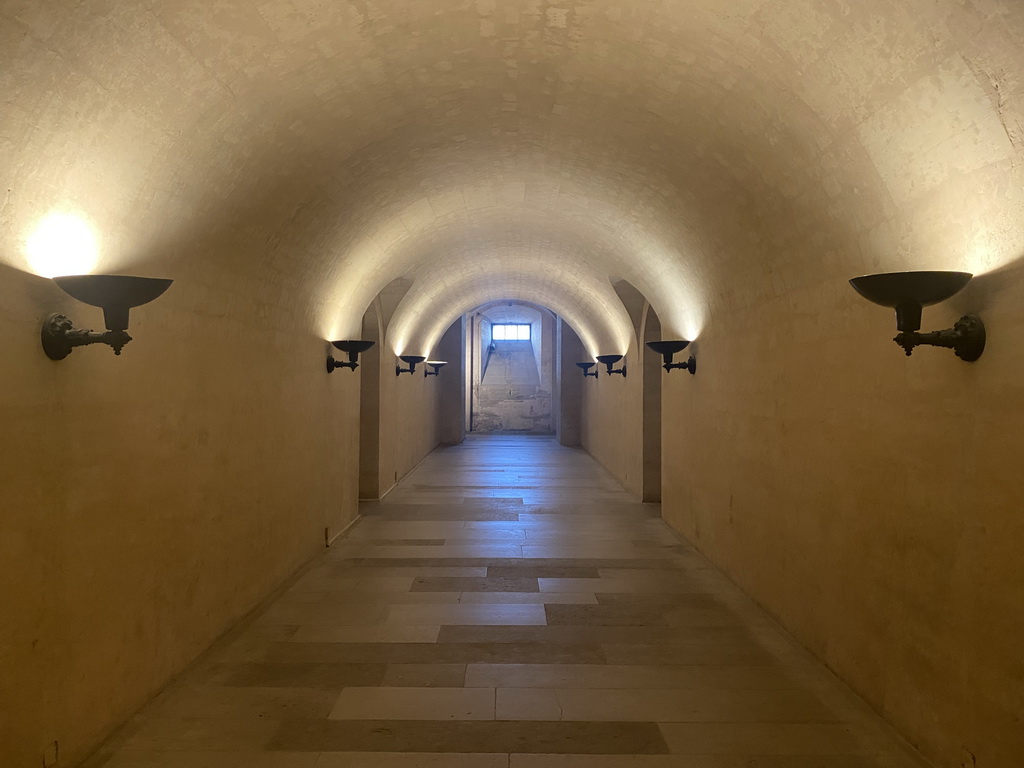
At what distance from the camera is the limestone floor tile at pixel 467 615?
5672 millimetres

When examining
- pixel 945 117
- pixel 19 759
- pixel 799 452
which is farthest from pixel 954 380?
pixel 19 759

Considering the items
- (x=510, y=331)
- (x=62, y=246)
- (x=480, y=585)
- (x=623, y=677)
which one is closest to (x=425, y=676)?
(x=623, y=677)

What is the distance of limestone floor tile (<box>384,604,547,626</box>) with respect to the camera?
5.67m

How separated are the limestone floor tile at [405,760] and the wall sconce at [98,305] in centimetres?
232

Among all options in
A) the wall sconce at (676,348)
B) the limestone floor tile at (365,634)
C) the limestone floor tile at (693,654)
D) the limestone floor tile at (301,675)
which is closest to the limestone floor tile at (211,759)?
the limestone floor tile at (301,675)

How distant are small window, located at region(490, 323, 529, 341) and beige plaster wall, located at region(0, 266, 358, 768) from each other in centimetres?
2241

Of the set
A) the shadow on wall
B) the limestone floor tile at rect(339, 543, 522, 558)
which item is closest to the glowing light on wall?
the shadow on wall

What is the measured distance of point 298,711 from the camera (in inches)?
164

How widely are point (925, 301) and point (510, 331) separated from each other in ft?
85.4

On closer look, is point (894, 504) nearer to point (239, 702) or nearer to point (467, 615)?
point (467, 615)

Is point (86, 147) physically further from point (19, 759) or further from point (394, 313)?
point (394, 313)

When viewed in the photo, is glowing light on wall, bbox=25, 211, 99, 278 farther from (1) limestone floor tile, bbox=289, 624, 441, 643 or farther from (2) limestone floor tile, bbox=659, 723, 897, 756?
(2) limestone floor tile, bbox=659, 723, 897, 756

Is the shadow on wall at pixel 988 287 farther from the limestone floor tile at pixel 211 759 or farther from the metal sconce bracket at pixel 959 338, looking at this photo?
the limestone floor tile at pixel 211 759

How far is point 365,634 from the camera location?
5.42 metres
